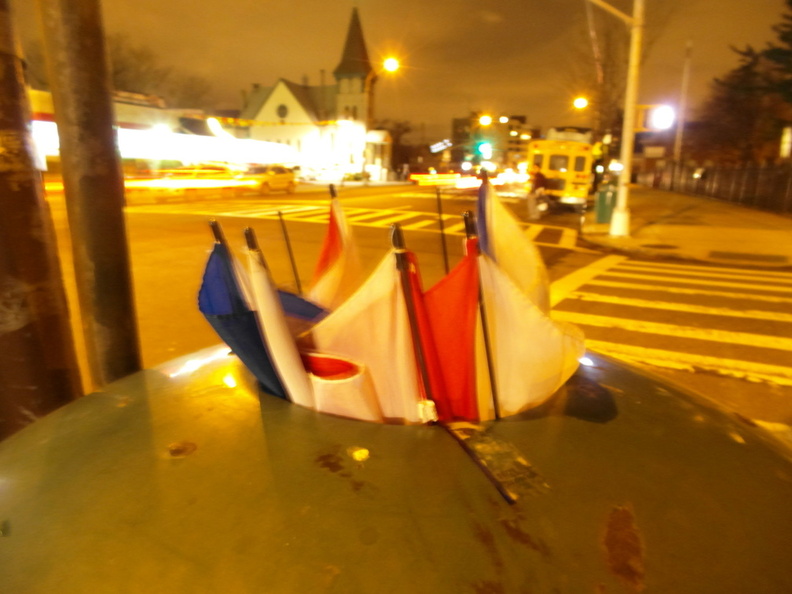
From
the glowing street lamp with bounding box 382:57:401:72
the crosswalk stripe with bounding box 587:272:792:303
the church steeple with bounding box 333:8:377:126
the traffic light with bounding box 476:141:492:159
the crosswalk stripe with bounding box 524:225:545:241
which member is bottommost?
the crosswalk stripe with bounding box 524:225:545:241

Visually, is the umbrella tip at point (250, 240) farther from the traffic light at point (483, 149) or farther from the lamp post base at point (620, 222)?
the lamp post base at point (620, 222)

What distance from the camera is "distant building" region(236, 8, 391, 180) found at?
70.3 m

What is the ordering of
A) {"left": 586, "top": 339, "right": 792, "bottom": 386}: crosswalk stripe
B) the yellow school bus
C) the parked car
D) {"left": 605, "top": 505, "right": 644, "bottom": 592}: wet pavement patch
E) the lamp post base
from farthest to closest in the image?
1. the parked car
2. the yellow school bus
3. the lamp post base
4. {"left": 586, "top": 339, "right": 792, "bottom": 386}: crosswalk stripe
5. {"left": 605, "top": 505, "right": 644, "bottom": 592}: wet pavement patch

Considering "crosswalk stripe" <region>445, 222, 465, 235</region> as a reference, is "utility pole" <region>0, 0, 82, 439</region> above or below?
above

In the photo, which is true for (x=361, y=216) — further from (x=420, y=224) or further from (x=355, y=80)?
(x=355, y=80)

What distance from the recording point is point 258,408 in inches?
69.9

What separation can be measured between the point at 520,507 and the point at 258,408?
0.81 meters

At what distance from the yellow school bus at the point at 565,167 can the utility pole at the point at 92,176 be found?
952 inches

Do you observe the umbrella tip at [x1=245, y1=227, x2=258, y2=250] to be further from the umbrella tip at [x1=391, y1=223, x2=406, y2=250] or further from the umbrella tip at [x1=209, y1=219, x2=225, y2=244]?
the umbrella tip at [x1=391, y1=223, x2=406, y2=250]

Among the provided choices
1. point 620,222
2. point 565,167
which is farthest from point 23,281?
point 565,167

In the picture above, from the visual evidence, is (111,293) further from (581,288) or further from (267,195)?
(267,195)

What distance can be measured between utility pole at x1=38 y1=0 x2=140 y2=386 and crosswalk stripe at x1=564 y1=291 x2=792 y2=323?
24.6ft

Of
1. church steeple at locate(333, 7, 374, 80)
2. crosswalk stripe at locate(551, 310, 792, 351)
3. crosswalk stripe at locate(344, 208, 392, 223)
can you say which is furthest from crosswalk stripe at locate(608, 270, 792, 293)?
church steeple at locate(333, 7, 374, 80)

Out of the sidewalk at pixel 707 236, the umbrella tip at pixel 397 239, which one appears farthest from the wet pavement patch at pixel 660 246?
the umbrella tip at pixel 397 239
